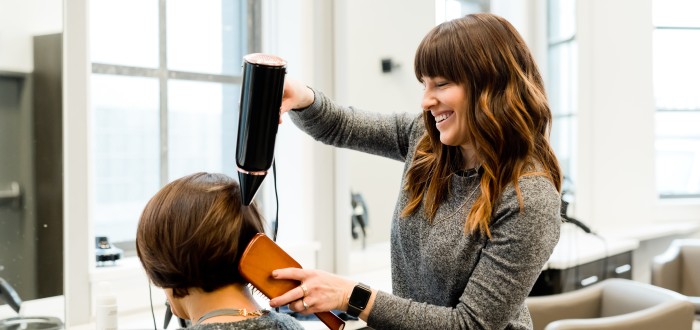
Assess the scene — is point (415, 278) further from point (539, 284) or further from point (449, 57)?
point (539, 284)

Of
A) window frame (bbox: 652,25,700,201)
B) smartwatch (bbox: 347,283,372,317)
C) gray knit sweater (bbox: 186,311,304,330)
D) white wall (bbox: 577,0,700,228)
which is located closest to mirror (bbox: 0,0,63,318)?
gray knit sweater (bbox: 186,311,304,330)

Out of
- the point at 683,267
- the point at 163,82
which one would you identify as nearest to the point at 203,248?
the point at 163,82

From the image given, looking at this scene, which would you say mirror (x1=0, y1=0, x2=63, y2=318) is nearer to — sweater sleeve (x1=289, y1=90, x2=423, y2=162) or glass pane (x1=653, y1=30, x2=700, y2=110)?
sweater sleeve (x1=289, y1=90, x2=423, y2=162)

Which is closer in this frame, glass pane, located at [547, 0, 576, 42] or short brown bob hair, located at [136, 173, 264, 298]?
short brown bob hair, located at [136, 173, 264, 298]

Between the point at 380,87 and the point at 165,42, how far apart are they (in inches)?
39.2

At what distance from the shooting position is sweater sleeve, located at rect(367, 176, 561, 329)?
1.21m

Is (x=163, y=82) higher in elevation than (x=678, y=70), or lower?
lower

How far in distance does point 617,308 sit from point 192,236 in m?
2.05

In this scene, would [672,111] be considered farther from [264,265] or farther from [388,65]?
[264,265]

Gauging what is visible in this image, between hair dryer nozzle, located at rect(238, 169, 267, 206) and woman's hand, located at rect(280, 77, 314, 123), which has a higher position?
woman's hand, located at rect(280, 77, 314, 123)

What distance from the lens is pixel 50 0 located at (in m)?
1.72

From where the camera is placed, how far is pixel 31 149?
1684 mm

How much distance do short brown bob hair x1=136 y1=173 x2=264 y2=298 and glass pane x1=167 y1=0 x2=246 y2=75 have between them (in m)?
1.39

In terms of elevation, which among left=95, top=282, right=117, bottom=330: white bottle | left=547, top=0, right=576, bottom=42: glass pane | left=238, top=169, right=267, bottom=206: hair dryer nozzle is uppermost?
left=547, top=0, right=576, bottom=42: glass pane
